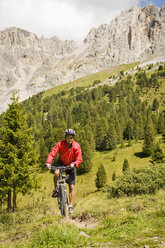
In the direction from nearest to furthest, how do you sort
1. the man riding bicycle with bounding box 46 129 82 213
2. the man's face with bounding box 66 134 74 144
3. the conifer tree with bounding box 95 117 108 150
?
the man's face with bounding box 66 134 74 144
the man riding bicycle with bounding box 46 129 82 213
the conifer tree with bounding box 95 117 108 150

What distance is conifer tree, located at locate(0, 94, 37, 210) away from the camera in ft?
61.6

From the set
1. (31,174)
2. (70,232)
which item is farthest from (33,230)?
(31,174)

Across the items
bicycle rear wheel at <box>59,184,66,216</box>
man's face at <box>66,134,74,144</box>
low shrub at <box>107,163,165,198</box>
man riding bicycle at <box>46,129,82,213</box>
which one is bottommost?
low shrub at <box>107,163,165,198</box>

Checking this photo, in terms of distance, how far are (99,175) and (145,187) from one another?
3776 centimetres

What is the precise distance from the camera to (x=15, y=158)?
18.8m

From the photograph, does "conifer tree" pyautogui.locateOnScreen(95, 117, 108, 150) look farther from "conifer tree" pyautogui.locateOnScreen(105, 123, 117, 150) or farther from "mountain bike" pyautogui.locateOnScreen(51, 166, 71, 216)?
"mountain bike" pyautogui.locateOnScreen(51, 166, 71, 216)

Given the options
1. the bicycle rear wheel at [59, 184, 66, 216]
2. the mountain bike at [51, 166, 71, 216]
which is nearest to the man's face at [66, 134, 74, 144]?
the mountain bike at [51, 166, 71, 216]

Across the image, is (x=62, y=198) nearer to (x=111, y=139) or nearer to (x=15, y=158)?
(x=15, y=158)

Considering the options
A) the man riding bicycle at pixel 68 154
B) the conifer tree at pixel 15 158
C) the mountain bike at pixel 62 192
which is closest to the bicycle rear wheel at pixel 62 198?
the mountain bike at pixel 62 192

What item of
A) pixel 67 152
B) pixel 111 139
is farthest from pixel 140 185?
pixel 111 139

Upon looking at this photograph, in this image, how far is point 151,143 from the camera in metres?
69.8

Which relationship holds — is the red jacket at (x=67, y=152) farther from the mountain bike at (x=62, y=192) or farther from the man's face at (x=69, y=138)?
the mountain bike at (x=62, y=192)

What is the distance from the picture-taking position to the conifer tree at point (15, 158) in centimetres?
1877

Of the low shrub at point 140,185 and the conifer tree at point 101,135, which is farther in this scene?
the conifer tree at point 101,135
